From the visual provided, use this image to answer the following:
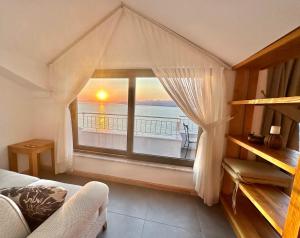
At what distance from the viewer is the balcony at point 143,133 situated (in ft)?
9.42

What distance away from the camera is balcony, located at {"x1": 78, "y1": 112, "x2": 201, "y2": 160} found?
2871 millimetres

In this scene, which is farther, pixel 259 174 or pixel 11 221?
pixel 259 174

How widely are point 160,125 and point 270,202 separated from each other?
7.14ft

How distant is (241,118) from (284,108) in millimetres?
485

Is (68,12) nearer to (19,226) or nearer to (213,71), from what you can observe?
(213,71)

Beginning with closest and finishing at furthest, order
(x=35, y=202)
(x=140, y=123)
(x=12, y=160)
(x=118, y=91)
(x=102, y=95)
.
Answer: (x=35, y=202) < (x=12, y=160) < (x=118, y=91) < (x=102, y=95) < (x=140, y=123)

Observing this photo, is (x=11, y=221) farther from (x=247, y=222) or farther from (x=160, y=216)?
(x=247, y=222)

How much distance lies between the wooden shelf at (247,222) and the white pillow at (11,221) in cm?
169

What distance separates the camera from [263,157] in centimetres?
122

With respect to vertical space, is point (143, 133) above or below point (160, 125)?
below

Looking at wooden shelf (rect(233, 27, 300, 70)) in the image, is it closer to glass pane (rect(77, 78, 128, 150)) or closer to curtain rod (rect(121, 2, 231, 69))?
curtain rod (rect(121, 2, 231, 69))

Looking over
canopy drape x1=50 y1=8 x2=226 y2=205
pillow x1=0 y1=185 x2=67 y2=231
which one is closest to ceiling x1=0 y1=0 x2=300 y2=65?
canopy drape x1=50 y1=8 x2=226 y2=205

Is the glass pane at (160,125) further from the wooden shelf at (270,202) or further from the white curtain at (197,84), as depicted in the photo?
A: the wooden shelf at (270,202)

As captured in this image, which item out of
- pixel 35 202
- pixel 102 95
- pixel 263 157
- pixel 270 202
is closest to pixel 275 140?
pixel 263 157
